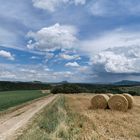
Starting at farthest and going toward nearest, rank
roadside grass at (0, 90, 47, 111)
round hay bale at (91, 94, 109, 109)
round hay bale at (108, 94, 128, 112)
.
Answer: roadside grass at (0, 90, 47, 111) → round hay bale at (91, 94, 109, 109) → round hay bale at (108, 94, 128, 112)

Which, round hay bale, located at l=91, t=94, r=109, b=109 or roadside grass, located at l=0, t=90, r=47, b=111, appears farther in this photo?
roadside grass, located at l=0, t=90, r=47, b=111

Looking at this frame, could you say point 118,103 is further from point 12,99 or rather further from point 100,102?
point 12,99

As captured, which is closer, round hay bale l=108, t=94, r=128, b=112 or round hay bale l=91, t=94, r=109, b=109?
round hay bale l=108, t=94, r=128, b=112

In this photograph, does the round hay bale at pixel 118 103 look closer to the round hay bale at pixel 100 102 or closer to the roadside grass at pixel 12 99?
the round hay bale at pixel 100 102

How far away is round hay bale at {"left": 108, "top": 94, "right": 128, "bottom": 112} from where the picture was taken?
846 inches

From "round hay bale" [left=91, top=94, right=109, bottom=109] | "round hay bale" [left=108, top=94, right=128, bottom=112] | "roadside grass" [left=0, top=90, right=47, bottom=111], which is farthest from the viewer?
"roadside grass" [left=0, top=90, right=47, bottom=111]

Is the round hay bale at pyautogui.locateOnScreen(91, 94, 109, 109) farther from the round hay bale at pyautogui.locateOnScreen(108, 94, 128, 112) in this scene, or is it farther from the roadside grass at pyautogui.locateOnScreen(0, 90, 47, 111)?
the roadside grass at pyautogui.locateOnScreen(0, 90, 47, 111)

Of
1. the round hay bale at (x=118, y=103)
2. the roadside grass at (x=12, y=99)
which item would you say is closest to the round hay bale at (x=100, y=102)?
the round hay bale at (x=118, y=103)

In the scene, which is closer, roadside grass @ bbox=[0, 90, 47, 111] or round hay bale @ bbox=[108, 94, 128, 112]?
round hay bale @ bbox=[108, 94, 128, 112]

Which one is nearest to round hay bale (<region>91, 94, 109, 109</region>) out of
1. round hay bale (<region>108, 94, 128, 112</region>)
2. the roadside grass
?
round hay bale (<region>108, 94, 128, 112</region>)

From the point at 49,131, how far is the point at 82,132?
1522mm

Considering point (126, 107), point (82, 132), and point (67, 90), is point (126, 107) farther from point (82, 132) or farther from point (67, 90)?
point (67, 90)

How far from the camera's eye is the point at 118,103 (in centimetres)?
2172

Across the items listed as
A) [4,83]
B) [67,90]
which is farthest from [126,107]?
[4,83]
